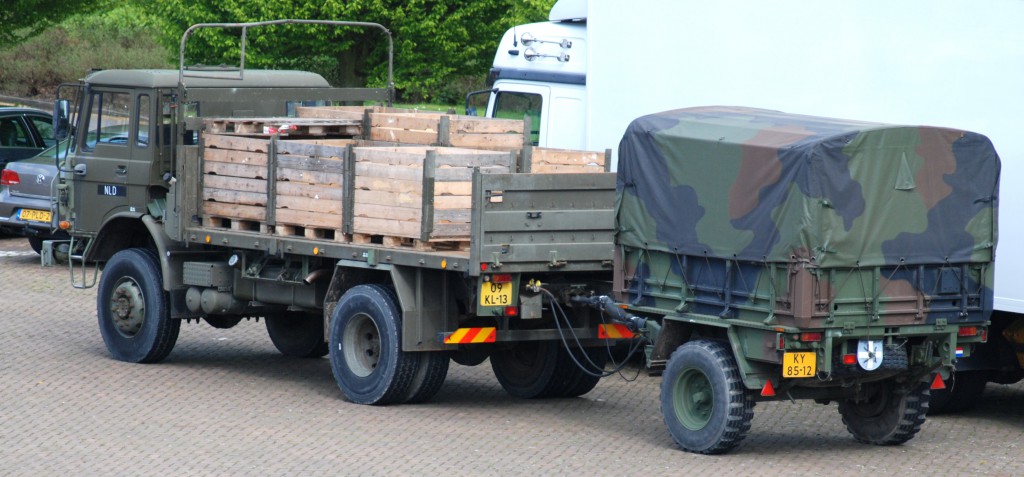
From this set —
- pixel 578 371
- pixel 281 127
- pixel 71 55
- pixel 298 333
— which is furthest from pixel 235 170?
pixel 71 55

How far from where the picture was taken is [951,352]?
31.6ft

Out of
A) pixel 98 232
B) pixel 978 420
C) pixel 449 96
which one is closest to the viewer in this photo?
pixel 978 420

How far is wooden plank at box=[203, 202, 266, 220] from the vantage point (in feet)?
39.7

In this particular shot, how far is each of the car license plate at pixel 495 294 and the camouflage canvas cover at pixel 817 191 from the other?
1.04m

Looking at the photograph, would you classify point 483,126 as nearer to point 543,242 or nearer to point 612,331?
point 543,242

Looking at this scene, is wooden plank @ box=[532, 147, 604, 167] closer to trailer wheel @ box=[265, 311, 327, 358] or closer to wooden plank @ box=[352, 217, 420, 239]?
wooden plank @ box=[352, 217, 420, 239]

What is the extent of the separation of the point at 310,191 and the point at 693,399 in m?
3.54

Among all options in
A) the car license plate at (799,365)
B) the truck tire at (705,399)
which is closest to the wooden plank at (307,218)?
the truck tire at (705,399)

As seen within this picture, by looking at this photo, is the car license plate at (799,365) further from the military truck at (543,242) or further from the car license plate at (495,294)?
the car license plate at (495,294)

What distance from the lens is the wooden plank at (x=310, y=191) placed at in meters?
11.3

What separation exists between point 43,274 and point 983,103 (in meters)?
13.2

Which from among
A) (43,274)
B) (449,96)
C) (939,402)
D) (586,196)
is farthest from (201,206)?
(449,96)

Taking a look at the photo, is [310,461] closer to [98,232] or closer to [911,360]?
[911,360]

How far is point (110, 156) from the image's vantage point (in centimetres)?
1332
